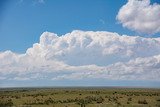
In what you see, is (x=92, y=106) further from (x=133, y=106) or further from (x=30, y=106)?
(x=30, y=106)

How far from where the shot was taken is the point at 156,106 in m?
53.4

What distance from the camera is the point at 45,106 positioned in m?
54.8

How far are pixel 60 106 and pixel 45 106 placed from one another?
2.61m

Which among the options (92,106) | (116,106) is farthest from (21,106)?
(116,106)

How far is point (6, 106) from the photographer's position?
54.9 meters

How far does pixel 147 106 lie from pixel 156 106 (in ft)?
4.77

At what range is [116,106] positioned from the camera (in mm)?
52969

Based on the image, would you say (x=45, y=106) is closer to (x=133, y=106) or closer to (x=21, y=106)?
(x=21, y=106)

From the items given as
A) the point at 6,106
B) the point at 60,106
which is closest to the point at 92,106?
the point at 60,106

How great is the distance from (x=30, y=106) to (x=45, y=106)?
252 centimetres

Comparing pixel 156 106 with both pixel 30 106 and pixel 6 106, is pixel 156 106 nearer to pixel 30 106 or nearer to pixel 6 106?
pixel 30 106

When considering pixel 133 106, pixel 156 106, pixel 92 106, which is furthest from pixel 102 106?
pixel 156 106

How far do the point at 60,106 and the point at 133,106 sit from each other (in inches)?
479

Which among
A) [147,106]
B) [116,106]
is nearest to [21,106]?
[116,106]
